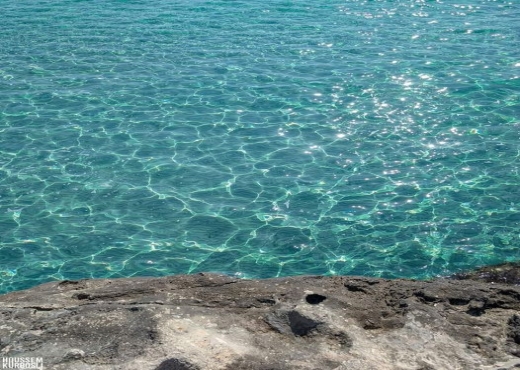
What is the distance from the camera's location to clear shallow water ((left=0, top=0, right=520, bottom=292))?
9.07 meters

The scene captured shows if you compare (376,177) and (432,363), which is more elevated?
(432,363)

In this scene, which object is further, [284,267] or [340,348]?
[284,267]

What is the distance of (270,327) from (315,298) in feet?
1.61

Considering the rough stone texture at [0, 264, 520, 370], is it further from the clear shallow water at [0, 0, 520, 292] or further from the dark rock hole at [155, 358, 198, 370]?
the clear shallow water at [0, 0, 520, 292]

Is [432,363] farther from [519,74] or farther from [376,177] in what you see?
[519,74]

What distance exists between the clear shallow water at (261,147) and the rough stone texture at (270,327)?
359 cm

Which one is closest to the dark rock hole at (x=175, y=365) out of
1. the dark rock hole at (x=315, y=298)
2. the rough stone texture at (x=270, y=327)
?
the rough stone texture at (x=270, y=327)

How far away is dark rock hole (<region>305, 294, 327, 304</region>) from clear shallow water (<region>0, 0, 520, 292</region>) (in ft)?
12.5

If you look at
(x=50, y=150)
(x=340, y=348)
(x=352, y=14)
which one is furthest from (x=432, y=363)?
(x=352, y=14)

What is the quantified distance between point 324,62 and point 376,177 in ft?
17.1

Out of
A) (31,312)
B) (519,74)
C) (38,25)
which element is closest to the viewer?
(31,312)

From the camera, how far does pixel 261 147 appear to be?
11594 mm

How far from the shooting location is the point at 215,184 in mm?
10547

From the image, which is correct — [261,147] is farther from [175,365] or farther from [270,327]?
[175,365]
